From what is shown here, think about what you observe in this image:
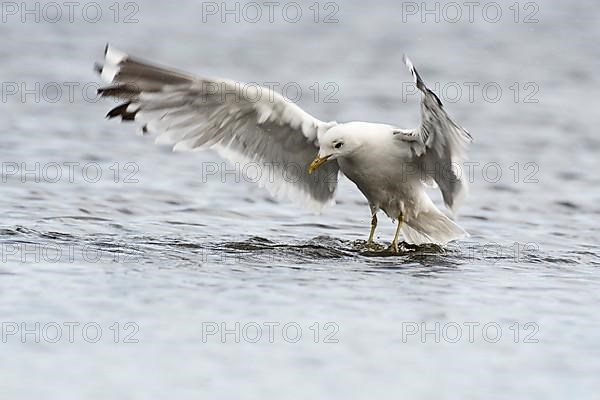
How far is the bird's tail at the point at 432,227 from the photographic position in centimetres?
902

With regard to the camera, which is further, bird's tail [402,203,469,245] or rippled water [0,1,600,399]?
bird's tail [402,203,469,245]

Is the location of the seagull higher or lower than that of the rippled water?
higher

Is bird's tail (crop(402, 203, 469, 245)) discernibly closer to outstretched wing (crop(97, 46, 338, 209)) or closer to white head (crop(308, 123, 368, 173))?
outstretched wing (crop(97, 46, 338, 209))

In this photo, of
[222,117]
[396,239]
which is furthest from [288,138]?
[396,239]

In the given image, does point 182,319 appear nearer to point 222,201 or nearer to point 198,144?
point 198,144

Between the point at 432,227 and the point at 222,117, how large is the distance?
1676 mm

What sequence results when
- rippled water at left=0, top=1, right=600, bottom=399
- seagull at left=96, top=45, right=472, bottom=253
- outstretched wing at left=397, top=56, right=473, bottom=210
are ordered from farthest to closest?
seagull at left=96, top=45, right=472, bottom=253 → outstretched wing at left=397, top=56, right=473, bottom=210 → rippled water at left=0, top=1, right=600, bottom=399

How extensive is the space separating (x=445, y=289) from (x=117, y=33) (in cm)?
1296

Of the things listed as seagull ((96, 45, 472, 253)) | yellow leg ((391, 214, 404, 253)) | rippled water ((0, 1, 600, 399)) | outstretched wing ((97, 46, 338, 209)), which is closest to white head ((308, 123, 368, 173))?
seagull ((96, 45, 472, 253))

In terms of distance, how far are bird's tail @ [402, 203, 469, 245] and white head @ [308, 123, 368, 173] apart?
0.90 m

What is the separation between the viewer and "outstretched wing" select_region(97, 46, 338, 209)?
27.6 ft

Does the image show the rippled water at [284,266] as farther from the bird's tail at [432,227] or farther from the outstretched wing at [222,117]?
the outstretched wing at [222,117]

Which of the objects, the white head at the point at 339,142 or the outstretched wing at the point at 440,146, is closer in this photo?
the outstretched wing at the point at 440,146

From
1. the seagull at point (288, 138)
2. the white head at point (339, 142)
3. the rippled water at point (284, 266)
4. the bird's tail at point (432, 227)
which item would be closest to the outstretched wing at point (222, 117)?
the seagull at point (288, 138)
